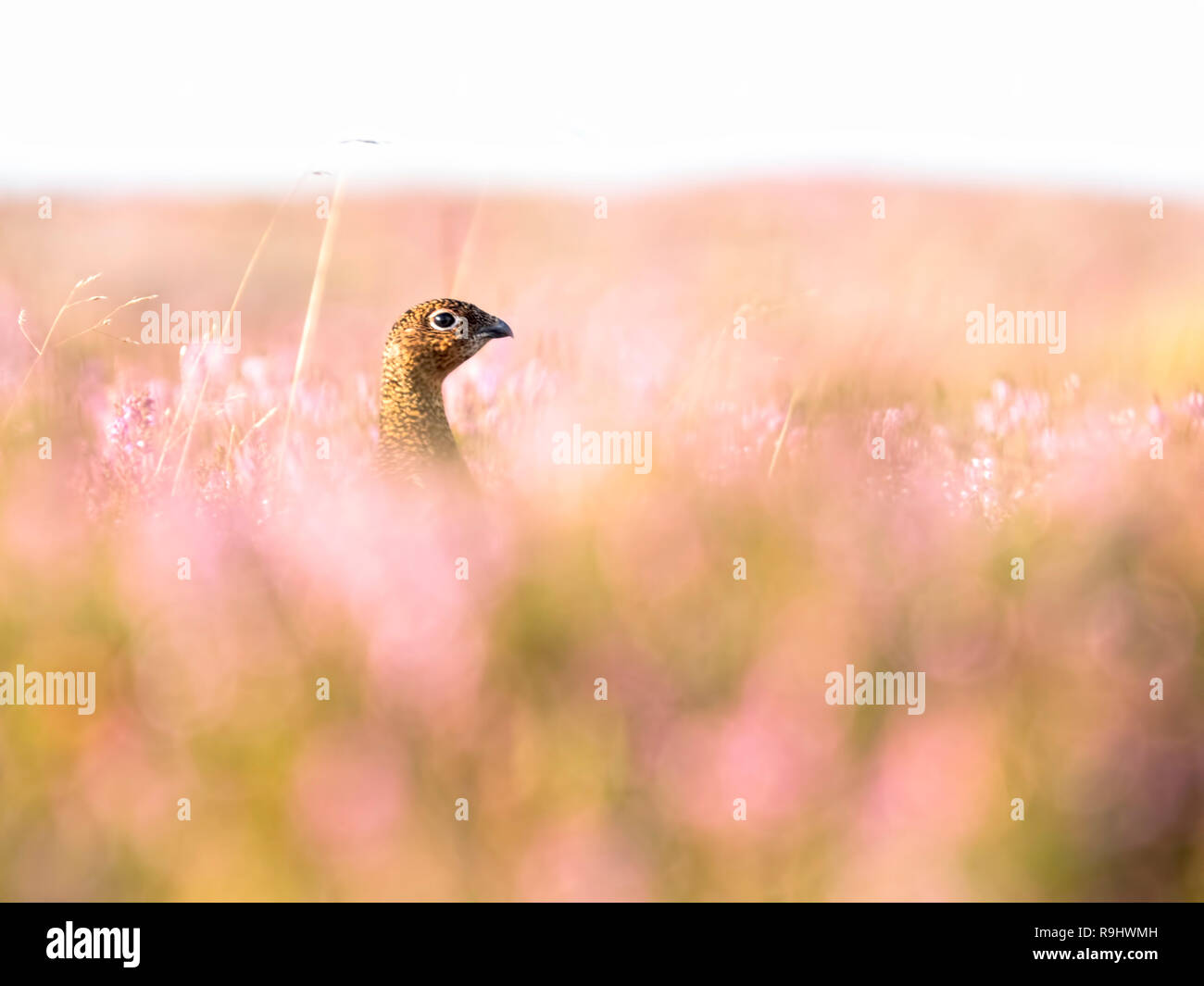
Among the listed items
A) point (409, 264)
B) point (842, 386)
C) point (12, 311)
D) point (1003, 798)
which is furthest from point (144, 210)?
point (1003, 798)

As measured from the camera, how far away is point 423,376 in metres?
4.91

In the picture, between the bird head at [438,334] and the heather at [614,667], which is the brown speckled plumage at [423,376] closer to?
the bird head at [438,334]

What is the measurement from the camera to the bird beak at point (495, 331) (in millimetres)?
5168

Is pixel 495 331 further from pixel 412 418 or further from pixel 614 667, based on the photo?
pixel 614 667

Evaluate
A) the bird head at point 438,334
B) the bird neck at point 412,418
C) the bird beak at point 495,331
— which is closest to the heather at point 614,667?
the bird neck at point 412,418

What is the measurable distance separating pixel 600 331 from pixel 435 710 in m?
4.74

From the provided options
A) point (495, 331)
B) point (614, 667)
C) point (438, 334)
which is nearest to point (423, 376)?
point (438, 334)

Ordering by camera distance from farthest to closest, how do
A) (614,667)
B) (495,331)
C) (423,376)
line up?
(495,331)
(423,376)
(614,667)

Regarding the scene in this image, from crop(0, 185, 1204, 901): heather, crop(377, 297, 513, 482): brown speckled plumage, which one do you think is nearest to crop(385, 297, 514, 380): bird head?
crop(377, 297, 513, 482): brown speckled plumage

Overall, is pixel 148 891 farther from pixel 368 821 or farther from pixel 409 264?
pixel 409 264

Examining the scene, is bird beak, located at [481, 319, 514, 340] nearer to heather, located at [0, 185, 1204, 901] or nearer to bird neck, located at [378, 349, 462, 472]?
bird neck, located at [378, 349, 462, 472]

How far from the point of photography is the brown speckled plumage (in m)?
4.62

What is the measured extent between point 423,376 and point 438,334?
19 cm

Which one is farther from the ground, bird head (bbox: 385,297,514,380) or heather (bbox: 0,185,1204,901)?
bird head (bbox: 385,297,514,380)
